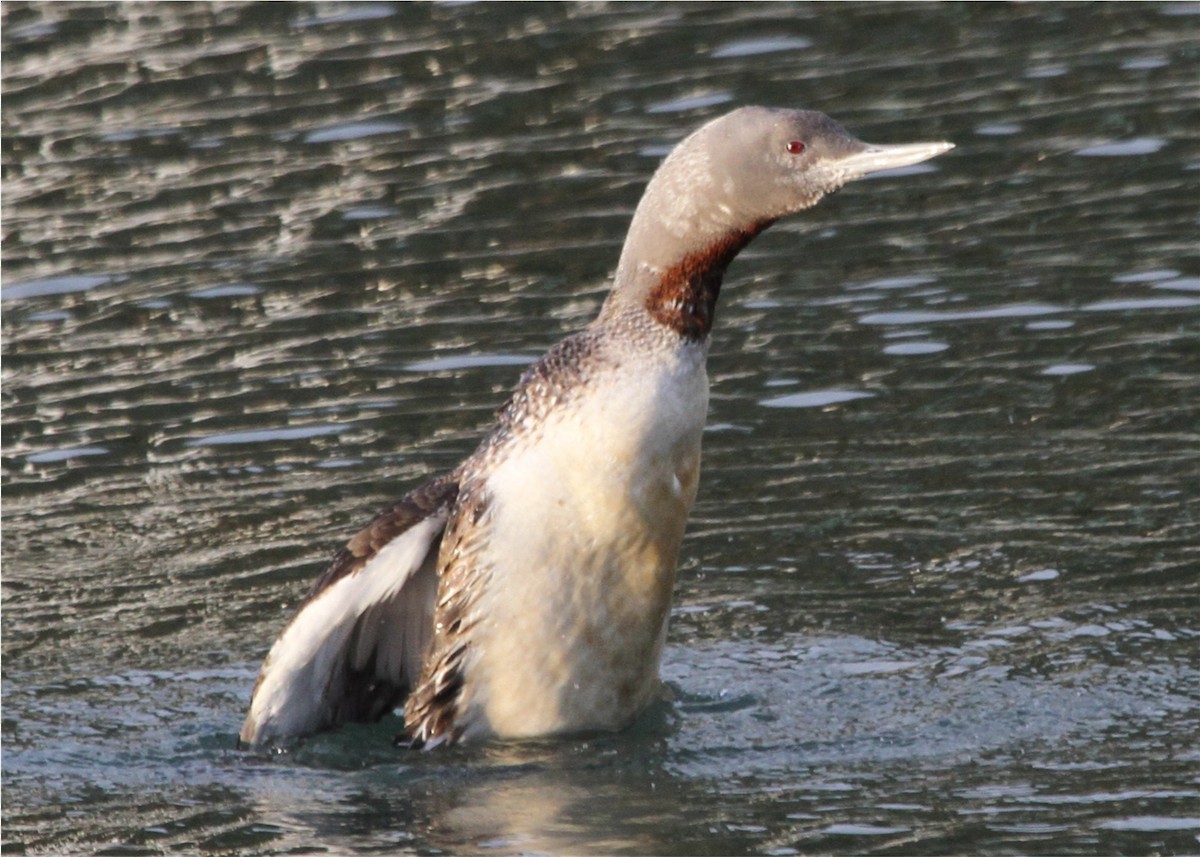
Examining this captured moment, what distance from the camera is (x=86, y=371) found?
12.5 meters

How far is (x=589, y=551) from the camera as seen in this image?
7.69 m

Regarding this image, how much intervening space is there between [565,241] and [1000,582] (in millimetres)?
5155

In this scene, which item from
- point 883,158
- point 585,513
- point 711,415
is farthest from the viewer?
point 711,415

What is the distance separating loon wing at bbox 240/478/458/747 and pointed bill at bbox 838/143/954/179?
1.81m

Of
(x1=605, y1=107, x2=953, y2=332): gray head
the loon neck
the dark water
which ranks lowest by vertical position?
the dark water

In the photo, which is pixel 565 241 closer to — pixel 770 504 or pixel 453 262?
pixel 453 262

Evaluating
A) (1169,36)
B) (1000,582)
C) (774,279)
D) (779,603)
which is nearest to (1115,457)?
(1000,582)

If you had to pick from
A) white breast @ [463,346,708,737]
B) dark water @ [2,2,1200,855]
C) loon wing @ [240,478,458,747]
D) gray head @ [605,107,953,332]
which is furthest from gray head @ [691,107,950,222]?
dark water @ [2,2,1200,855]

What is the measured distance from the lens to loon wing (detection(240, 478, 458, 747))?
7867 millimetres

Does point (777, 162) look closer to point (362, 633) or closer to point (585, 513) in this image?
point (585, 513)

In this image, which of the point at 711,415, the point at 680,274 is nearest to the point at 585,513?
the point at 680,274

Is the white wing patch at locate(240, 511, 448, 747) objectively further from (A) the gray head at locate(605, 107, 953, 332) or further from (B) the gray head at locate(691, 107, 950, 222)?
(B) the gray head at locate(691, 107, 950, 222)

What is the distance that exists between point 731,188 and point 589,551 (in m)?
1.32

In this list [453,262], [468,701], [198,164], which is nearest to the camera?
[468,701]
